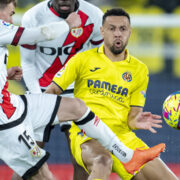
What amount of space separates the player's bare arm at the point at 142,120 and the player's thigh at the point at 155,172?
0.30m

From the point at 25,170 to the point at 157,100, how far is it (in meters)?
5.23

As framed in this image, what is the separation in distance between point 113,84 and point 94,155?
68 cm

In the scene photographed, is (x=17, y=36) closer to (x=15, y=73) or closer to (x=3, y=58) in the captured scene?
(x=3, y=58)

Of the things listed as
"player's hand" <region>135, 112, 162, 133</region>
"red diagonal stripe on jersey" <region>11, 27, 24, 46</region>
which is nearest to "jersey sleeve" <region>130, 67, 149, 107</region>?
"player's hand" <region>135, 112, 162, 133</region>

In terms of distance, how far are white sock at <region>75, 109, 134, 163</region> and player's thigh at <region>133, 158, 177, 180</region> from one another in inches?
8.9

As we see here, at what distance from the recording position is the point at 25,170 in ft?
12.6

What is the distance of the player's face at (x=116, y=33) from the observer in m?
4.32

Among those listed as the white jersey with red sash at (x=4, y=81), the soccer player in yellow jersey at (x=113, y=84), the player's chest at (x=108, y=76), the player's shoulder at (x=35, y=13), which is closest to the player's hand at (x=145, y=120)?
the soccer player in yellow jersey at (x=113, y=84)

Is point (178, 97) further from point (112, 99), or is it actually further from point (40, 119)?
point (40, 119)

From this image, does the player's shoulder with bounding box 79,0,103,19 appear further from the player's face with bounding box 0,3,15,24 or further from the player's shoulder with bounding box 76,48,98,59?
the player's face with bounding box 0,3,15,24

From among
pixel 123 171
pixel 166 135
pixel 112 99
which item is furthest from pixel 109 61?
pixel 166 135

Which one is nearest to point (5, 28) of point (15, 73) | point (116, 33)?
point (15, 73)

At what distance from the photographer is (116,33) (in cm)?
431

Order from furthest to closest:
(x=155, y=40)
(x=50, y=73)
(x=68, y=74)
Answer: (x=155, y=40), (x=50, y=73), (x=68, y=74)
